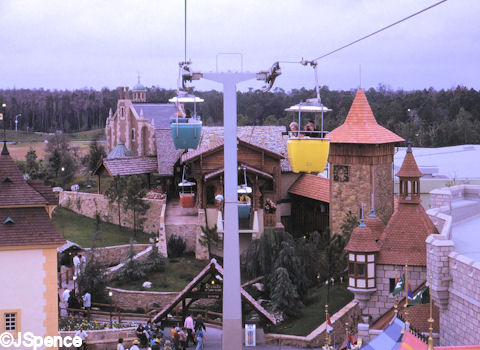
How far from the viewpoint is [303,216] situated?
1518 inches

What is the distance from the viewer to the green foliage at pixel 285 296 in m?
27.4

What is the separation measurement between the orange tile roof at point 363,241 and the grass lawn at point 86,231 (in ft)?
47.1

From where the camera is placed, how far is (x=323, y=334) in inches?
961

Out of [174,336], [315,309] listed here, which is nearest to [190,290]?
[174,336]

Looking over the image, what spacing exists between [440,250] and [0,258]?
36.7ft

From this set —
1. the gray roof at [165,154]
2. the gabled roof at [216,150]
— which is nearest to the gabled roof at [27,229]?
the gabled roof at [216,150]

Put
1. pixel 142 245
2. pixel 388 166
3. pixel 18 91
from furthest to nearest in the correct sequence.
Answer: pixel 18 91, pixel 142 245, pixel 388 166

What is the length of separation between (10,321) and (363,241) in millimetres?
10968

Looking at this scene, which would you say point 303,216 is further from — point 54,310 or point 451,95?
point 451,95

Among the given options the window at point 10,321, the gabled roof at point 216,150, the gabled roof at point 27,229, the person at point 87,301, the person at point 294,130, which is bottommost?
the person at point 87,301

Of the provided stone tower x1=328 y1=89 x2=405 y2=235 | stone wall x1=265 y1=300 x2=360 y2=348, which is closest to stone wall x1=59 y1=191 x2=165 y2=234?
stone tower x1=328 y1=89 x2=405 y2=235

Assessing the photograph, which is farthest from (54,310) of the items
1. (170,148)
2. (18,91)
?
(18,91)

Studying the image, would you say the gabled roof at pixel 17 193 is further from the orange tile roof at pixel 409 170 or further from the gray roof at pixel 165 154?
the gray roof at pixel 165 154

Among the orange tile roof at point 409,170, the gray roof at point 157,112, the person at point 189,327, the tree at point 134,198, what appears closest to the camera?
the person at point 189,327
